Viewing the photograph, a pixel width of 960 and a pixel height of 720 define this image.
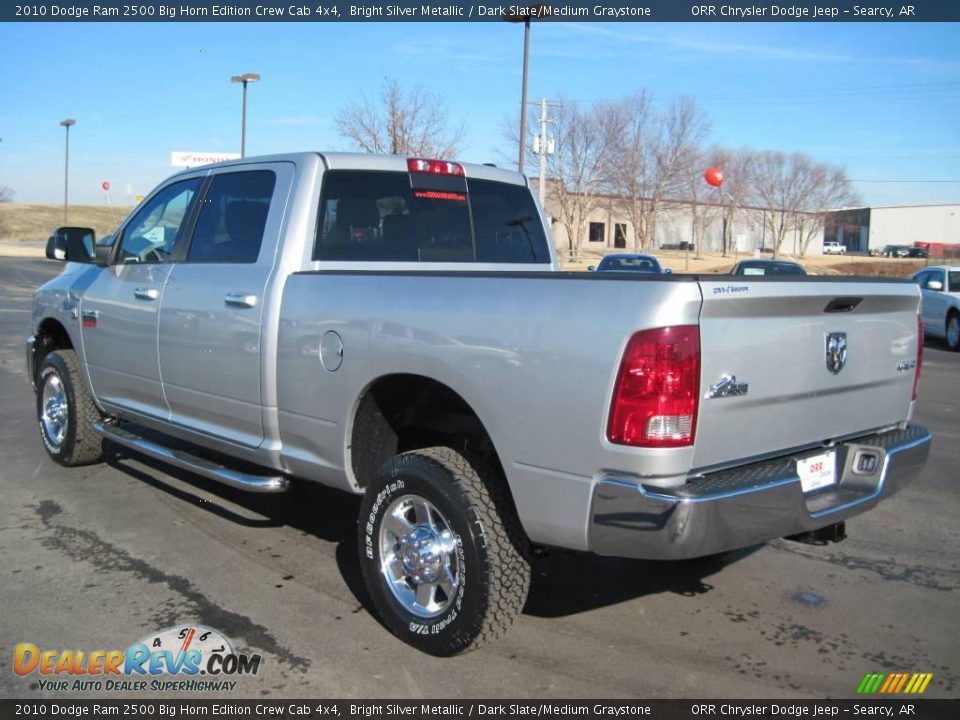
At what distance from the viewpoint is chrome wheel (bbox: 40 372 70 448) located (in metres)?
6.40

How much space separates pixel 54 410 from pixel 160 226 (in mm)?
1960

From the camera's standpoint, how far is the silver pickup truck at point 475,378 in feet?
9.77

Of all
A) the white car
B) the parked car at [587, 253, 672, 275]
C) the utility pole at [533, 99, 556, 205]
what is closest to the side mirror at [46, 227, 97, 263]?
the parked car at [587, 253, 672, 275]

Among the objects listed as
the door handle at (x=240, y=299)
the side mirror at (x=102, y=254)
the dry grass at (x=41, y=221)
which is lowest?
the door handle at (x=240, y=299)

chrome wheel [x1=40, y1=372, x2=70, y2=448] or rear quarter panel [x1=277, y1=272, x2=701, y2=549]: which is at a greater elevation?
rear quarter panel [x1=277, y1=272, x2=701, y2=549]


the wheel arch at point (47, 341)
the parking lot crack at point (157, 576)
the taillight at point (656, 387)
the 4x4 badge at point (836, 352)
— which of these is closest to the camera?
the taillight at point (656, 387)

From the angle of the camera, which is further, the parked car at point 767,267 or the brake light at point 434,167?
the parked car at point 767,267

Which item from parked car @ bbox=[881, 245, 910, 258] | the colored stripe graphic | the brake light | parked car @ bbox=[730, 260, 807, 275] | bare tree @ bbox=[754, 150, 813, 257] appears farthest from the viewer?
parked car @ bbox=[881, 245, 910, 258]

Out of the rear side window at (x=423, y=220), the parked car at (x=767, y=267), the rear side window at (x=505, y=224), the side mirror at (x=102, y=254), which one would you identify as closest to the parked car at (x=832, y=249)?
the parked car at (x=767, y=267)

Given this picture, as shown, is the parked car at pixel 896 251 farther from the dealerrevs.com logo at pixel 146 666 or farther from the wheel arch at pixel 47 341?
the dealerrevs.com logo at pixel 146 666

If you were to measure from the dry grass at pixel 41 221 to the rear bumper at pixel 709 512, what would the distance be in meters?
74.6

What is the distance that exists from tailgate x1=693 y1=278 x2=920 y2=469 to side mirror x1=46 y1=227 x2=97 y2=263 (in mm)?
4583

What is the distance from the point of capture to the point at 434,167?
509 cm

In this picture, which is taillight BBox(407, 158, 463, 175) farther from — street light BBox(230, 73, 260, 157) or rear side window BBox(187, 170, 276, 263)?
street light BBox(230, 73, 260, 157)
